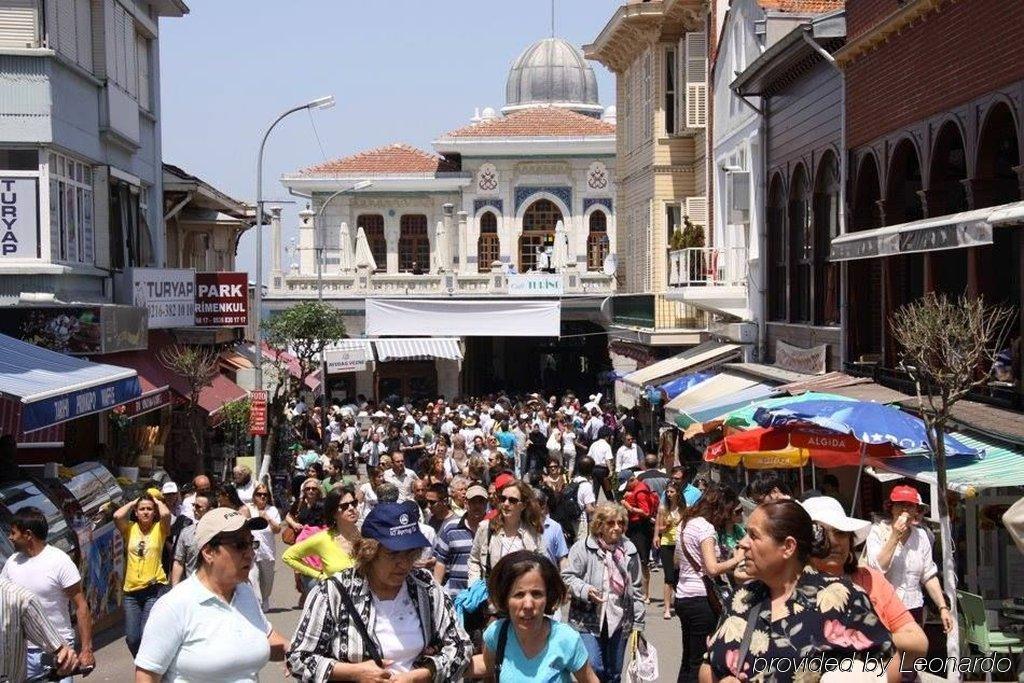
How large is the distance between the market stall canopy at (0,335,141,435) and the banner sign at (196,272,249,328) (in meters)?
10.0

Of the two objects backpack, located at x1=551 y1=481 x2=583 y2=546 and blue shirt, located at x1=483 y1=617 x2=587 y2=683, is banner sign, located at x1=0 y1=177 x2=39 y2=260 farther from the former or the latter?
blue shirt, located at x1=483 y1=617 x2=587 y2=683

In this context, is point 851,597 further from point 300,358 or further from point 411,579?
point 300,358

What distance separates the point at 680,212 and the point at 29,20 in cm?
1988

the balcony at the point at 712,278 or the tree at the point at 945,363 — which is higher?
the balcony at the point at 712,278

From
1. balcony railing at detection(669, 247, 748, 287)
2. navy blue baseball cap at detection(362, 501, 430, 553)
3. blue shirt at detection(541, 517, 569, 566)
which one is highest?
balcony railing at detection(669, 247, 748, 287)

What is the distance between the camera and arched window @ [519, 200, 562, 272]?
64.2 metres

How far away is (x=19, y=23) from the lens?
2244cm

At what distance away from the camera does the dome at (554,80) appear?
81.0 m

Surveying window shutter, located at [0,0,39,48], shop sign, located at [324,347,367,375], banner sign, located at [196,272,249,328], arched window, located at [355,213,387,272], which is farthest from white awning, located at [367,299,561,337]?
window shutter, located at [0,0,39,48]

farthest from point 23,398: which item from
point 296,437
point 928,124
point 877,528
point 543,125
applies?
point 543,125

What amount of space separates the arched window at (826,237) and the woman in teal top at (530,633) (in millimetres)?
18056

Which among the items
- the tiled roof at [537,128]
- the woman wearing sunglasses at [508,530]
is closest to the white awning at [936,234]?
the woman wearing sunglasses at [508,530]

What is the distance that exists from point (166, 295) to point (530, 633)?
2227 centimetres

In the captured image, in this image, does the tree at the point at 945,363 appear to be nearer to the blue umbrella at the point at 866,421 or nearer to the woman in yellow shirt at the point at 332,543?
the blue umbrella at the point at 866,421
